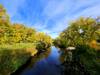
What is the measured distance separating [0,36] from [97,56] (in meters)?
21.1

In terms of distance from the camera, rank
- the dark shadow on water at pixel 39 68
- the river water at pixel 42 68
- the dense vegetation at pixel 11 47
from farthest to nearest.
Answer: the river water at pixel 42 68, the dark shadow on water at pixel 39 68, the dense vegetation at pixel 11 47

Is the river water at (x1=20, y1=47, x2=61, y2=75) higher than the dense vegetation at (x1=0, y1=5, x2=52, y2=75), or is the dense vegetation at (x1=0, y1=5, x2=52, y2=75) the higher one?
the dense vegetation at (x1=0, y1=5, x2=52, y2=75)

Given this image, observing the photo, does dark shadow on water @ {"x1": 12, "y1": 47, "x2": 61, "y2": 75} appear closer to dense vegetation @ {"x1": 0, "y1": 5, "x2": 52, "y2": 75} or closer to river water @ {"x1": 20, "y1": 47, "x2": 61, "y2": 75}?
river water @ {"x1": 20, "y1": 47, "x2": 61, "y2": 75}

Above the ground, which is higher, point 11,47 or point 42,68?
point 11,47

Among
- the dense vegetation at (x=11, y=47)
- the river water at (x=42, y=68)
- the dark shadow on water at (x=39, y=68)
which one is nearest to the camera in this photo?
the dense vegetation at (x=11, y=47)

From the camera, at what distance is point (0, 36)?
33688 millimetres

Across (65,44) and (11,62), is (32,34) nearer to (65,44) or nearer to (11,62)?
(65,44)

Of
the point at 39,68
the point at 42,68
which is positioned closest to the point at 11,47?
the point at 39,68

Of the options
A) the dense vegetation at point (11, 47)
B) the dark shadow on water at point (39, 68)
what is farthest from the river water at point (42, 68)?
the dense vegetation at point (11, 47)

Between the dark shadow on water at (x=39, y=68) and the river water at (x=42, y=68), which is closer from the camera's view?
the dark shadow on water at (x=39, y=68)

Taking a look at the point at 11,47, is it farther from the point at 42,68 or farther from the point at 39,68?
the point at 42,68

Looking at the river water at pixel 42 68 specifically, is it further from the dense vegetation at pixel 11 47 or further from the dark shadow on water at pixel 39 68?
the dense vegetation at pixel 11 47

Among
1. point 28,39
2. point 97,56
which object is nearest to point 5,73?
point 97,56

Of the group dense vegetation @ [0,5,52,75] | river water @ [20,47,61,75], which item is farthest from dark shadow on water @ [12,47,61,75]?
dense vegetation @ [0,5,52,75]
